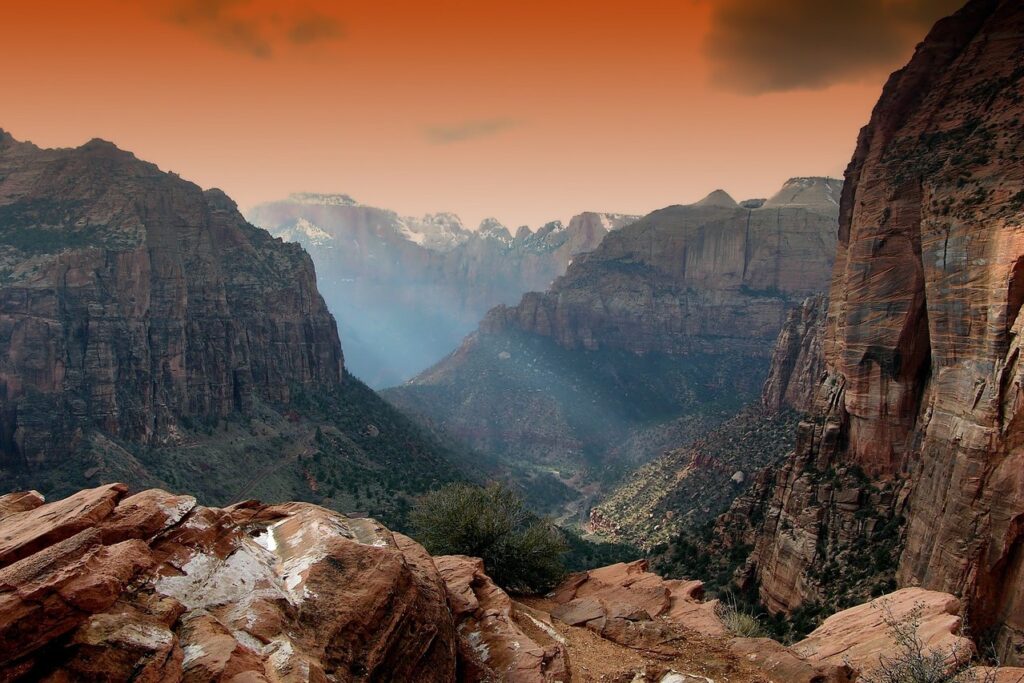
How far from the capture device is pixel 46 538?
1166cm

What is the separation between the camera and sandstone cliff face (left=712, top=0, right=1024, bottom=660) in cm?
2619

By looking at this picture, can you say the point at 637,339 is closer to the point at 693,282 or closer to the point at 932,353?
the point at 693,282

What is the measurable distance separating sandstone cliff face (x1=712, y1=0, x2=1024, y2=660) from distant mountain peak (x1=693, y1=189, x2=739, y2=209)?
132m

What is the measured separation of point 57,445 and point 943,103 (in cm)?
7089

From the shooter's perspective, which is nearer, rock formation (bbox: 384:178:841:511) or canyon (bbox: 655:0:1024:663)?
canyon (bbox: 655:0:1024:663)

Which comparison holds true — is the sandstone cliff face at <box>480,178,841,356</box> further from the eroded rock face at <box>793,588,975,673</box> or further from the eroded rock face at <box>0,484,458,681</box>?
the eroded rock face at <box>0,484,458,681</box>

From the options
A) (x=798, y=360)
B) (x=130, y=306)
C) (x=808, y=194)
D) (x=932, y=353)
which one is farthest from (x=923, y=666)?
(x=808, y=194)

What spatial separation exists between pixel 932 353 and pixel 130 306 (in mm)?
70120

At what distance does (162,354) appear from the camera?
71.2m

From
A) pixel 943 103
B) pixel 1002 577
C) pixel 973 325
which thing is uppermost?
pixel 943 103

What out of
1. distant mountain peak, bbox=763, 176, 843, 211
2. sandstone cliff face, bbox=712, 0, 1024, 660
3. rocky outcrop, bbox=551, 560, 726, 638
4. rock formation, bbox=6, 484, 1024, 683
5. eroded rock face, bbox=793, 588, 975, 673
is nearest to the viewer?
rock formation, bbox=6, 484, 1024, 683

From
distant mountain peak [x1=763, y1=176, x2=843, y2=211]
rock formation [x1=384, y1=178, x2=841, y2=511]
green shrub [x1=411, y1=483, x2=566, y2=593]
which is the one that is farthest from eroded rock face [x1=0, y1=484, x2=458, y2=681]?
distant mountain peak [x1=763, y1=176, x2=843, y2=211]

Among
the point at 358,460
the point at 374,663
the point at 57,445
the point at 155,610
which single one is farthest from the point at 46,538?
the point at 358,460

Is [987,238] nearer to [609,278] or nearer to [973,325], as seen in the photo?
[973,325]
